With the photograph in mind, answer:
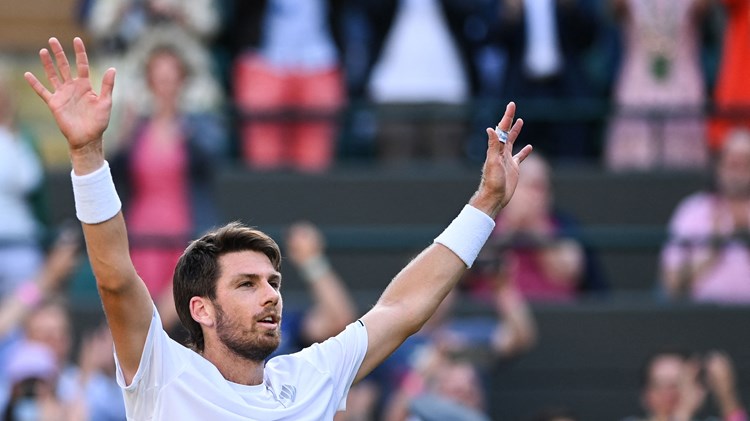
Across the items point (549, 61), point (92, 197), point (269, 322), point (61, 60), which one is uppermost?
point (61, 60)

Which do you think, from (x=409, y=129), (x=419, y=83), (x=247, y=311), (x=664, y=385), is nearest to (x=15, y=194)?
(x=409, y=129)

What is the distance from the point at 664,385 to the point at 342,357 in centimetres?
351

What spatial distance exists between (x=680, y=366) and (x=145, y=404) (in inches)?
167

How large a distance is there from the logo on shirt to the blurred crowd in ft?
11.5

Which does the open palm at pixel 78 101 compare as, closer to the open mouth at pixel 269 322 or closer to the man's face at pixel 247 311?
the man's face at pixel 247 311

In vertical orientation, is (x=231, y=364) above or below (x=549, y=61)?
below

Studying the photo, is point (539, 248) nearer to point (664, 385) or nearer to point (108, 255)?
point (664, 385)

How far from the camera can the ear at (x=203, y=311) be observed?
4.63m

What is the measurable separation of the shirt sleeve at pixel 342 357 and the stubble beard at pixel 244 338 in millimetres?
320

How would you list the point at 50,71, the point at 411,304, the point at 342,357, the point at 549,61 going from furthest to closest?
the point at 549,61 < the point at 411,304 < the point at 342,357 < the point at 50,71

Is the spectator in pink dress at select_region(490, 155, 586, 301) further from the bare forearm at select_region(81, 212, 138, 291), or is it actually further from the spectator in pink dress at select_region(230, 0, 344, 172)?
the bare forearm at select_region(81, 212, 138, 291)

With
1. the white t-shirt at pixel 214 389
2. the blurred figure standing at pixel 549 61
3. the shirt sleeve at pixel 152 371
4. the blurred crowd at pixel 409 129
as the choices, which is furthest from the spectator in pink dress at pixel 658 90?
the shirt sleeve at pixel 152 371

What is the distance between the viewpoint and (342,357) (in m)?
4.92

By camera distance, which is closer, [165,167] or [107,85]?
[107,85]
